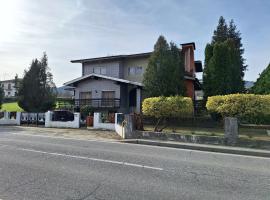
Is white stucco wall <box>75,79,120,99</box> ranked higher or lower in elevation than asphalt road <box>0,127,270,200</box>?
higher

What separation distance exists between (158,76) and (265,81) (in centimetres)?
916

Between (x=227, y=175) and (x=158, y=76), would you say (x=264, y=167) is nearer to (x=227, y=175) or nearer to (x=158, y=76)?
(x=227, y=175)

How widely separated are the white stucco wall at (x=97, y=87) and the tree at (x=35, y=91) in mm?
6634

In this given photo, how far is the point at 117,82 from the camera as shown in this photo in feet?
108

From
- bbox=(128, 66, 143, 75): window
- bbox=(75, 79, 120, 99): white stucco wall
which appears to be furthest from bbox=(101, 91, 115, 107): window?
bbox=(128, 66, 143, 75): window

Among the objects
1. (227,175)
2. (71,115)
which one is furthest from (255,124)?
(227,175)

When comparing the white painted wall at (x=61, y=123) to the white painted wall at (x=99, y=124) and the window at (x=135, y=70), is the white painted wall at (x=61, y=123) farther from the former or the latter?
the window at (x=135, y=70)

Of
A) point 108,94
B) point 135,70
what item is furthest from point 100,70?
point 108,94

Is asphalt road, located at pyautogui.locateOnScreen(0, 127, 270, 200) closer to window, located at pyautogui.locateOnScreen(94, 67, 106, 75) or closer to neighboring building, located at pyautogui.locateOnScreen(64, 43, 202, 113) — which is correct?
neighboring building, located at pyautogui.locateOnScreen(64, 43, 202, 113)

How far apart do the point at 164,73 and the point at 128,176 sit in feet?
66.4

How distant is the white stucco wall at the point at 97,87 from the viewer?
110 ft

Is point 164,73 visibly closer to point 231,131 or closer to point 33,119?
point 33,119

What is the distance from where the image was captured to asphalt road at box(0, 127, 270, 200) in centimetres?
616

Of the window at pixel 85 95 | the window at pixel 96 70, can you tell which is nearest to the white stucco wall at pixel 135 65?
the window at pixel 96 70
